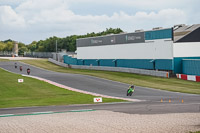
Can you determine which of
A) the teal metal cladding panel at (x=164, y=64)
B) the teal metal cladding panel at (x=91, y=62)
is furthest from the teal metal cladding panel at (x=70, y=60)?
the teal metal cladding panel at (x=164, y=64)

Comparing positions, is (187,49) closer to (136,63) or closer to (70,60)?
(136,63)

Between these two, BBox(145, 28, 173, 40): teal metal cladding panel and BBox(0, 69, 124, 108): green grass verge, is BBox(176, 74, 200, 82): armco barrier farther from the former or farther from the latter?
BBox(0, 69, 124, 108): green grass verge

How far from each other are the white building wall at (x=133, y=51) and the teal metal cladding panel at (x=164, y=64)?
1.86 ft

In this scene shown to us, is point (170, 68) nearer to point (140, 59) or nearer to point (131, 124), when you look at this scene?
point (140, 59)

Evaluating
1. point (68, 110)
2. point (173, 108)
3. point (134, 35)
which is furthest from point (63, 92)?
point (134, 35)

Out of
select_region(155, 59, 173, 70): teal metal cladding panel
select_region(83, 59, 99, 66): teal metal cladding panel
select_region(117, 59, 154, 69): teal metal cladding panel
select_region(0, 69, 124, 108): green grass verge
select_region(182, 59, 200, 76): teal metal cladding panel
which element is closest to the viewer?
select_region(0, 69, 124, 108): green grass verge

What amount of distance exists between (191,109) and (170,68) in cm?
3508

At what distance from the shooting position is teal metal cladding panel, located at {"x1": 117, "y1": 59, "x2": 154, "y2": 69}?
6866cm

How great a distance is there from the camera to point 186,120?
68.4 ft

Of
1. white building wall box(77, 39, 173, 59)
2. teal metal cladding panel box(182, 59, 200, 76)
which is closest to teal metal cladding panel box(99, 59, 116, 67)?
white building wall box(77, 39, 173, 59)

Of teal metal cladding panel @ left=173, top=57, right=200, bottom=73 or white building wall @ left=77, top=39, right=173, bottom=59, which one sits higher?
white building wall @ left=77, top=39, right=173, bottom=59

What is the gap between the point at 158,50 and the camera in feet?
214

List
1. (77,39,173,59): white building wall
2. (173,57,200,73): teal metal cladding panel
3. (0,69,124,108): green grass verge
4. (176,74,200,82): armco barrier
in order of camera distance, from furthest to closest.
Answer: (77,39,173,59): white building wall, (173,57,200,73): teal metal cladding panel, (176,74,200,82): armco barrier, (0,69,124,108): green grass verge

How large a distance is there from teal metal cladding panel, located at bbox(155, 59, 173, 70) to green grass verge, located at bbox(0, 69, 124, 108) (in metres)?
22.8
